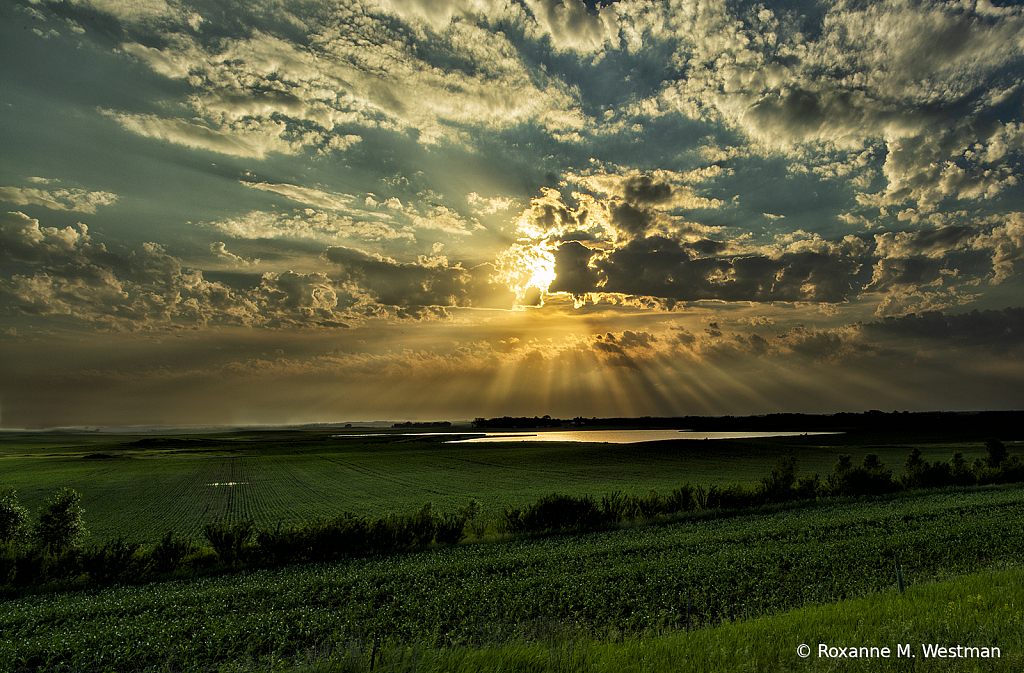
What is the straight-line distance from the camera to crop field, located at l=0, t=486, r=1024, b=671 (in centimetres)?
1545

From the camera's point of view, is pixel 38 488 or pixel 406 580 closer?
pixel 406 580

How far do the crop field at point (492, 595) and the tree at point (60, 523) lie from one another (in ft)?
42.9

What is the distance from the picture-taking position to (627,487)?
242 feet

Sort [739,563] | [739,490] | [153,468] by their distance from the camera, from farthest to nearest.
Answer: [153,468]
[739,490]
[739,563]

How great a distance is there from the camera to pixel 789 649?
8727 millimetres

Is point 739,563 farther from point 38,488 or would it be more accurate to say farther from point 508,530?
point 38,488

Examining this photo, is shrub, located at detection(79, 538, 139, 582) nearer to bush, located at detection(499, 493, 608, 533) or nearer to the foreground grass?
bush, located at detection(499, 493, 608, 533)

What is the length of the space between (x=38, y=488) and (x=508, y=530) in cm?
9970

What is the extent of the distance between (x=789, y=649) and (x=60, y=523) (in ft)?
139

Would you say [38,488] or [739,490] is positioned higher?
[739,490]

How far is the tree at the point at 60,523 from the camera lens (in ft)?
103

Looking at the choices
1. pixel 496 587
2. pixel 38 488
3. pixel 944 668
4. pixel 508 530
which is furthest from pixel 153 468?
pixel 944 668

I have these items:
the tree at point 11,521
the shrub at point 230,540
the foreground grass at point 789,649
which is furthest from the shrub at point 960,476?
the tree at point 11,521
